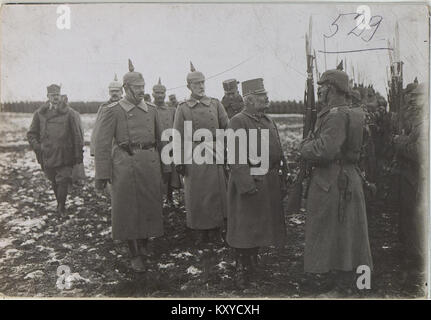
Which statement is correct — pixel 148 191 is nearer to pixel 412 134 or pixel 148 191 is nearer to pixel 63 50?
pixel 63 50

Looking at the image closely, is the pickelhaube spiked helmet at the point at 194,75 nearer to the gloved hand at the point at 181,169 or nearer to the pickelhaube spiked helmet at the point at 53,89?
the gloved hand at the point at 181,169

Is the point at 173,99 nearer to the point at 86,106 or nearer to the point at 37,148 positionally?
the point at 86,106

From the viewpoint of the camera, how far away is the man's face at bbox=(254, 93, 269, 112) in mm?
3797

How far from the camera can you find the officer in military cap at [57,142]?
14.2 feet

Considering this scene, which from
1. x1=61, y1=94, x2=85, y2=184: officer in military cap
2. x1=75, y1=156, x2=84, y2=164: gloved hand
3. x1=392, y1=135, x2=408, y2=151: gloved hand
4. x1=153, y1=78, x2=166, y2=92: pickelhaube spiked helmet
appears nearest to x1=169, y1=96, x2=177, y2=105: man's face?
x1=153, y1=78, x2=166, y2=92: pickelhaube spiked helmet

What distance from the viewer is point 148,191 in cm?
410

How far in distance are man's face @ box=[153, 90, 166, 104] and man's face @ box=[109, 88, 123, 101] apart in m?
0.35

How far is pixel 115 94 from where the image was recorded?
4.27m

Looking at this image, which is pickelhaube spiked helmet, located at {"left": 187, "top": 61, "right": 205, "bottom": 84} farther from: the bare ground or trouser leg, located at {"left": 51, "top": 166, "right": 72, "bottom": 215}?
trouser leg, located at {"left": 51, "top": 166, "right": 72, "bottom": 215}

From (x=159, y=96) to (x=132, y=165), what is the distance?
2.62 feet

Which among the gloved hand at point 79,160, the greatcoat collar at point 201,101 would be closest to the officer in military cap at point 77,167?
the gloved hand at point 79,160

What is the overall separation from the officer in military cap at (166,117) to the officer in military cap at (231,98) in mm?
560

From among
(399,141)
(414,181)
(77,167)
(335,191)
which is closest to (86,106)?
(77,167)

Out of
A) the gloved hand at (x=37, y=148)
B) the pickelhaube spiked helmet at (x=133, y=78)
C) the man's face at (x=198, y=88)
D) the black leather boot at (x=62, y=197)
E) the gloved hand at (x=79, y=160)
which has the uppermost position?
the pickelhaube spiked helmet at (x=133, y=78)
